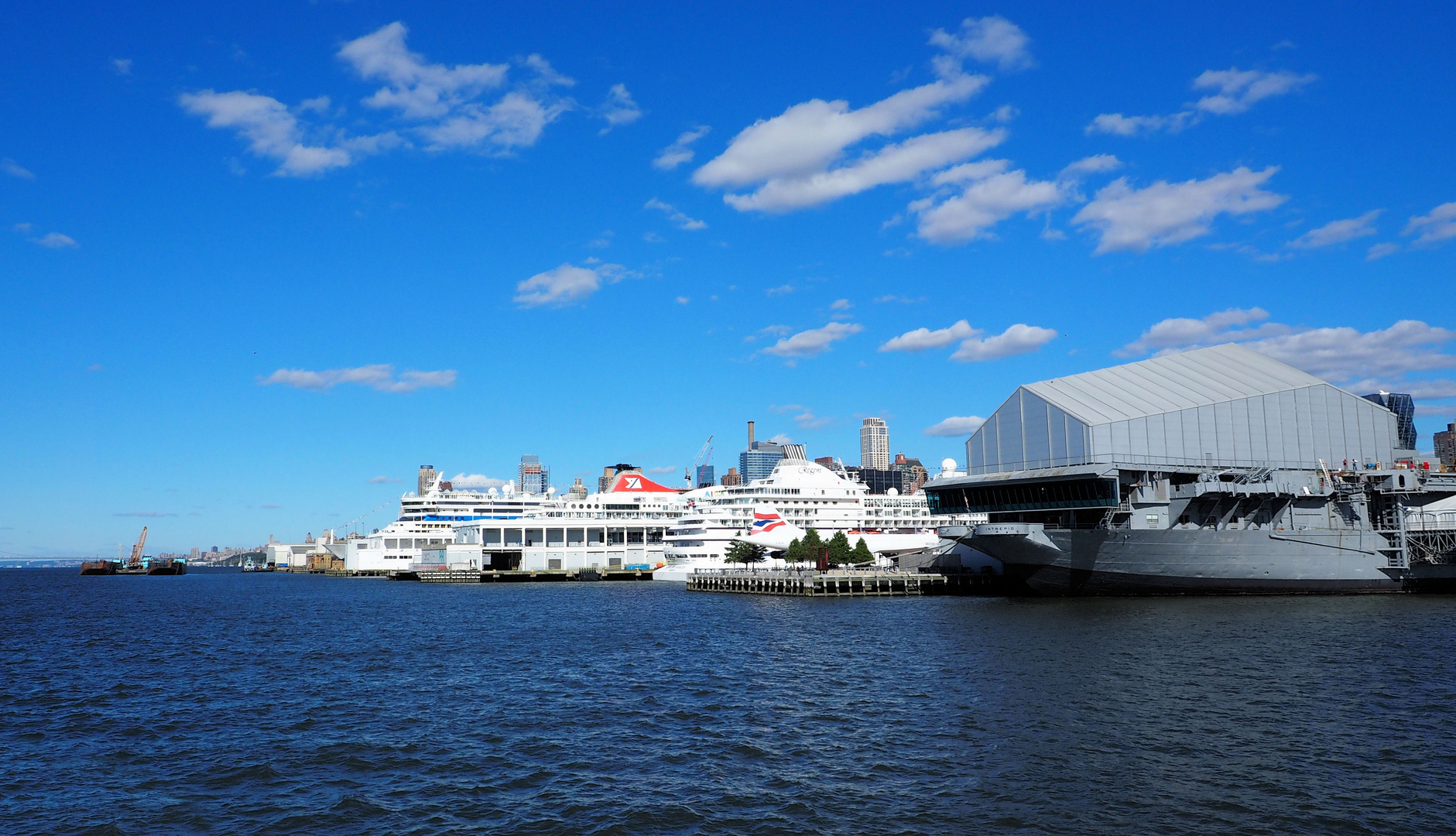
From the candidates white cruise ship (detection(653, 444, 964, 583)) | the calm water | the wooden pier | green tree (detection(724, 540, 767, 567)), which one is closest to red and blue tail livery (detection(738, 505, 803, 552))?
green tree (detection(724, 540, 767, 567))

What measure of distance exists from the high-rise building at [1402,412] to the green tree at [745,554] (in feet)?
223

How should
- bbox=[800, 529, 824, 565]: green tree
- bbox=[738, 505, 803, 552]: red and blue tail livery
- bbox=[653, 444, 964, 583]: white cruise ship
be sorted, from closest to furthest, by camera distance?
bbox=[800, 529, 824, 565]: green tree
bbox=[738, 505, 803, 552]: red and blue tail livery
bbox=[653, 444, 964, 583]: white cruise ship

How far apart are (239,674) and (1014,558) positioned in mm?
58755

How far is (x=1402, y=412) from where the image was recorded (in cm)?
12175

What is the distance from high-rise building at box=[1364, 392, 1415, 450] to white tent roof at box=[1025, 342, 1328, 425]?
15080 millimetres

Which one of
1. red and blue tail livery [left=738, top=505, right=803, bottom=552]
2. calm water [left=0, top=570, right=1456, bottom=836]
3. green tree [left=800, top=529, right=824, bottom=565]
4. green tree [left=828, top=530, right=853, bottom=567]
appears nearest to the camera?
calm water [left=0, top=570, right=1456, bottom=836]

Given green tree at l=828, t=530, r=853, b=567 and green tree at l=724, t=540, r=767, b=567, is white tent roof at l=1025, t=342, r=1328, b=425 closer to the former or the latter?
green tree at l=828, t=530, r=853, b=567

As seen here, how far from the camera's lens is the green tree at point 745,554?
400ft

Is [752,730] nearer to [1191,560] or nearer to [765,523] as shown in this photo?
[1191,560]

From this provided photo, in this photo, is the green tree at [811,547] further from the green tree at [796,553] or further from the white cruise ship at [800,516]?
the white cruise ship at [800,516]

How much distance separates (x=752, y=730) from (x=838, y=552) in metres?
80.8

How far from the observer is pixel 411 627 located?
6725 centimetres

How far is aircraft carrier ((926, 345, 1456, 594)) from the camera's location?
75562 mm

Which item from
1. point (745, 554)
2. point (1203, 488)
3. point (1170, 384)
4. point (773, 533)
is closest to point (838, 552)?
point (773, 533)
